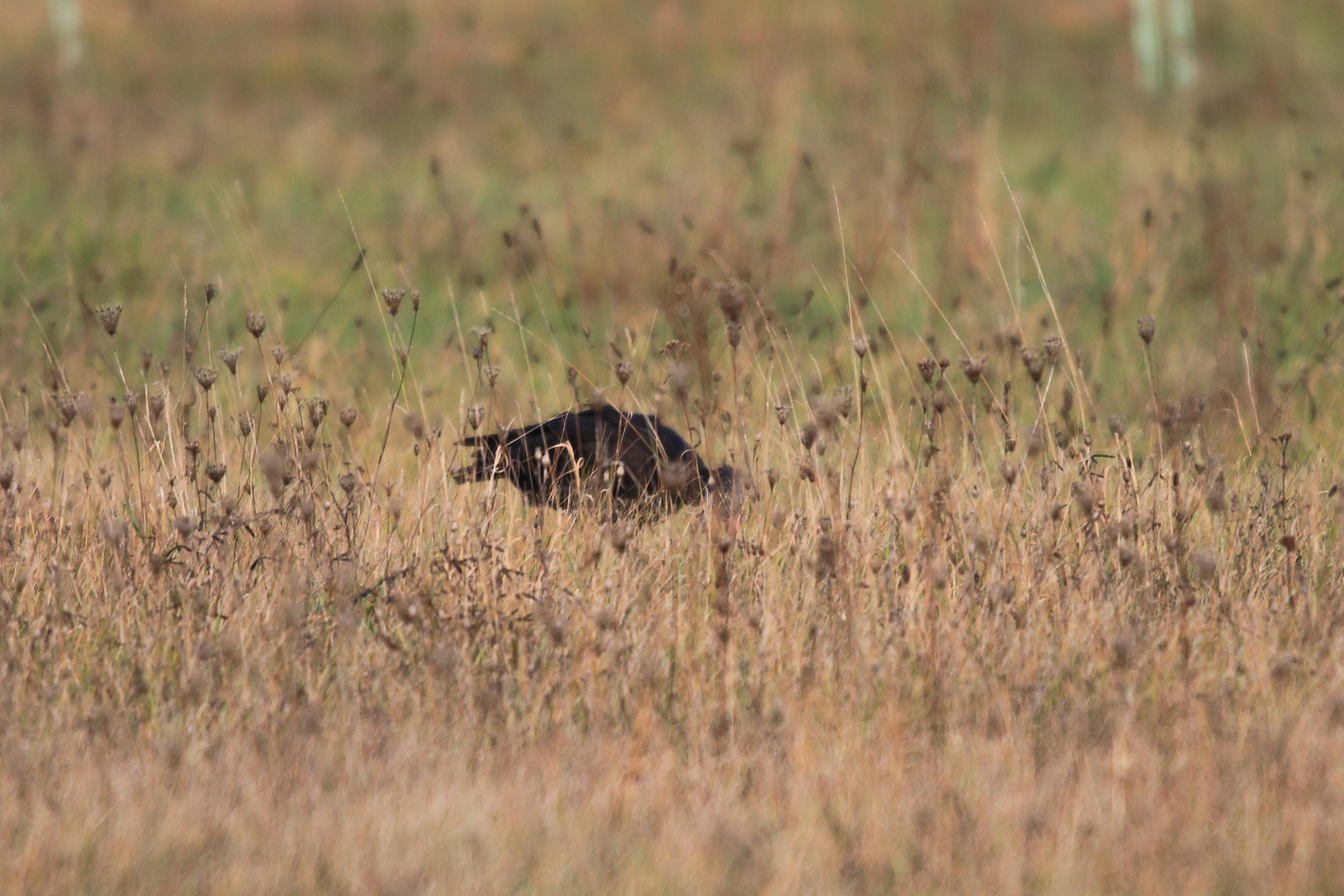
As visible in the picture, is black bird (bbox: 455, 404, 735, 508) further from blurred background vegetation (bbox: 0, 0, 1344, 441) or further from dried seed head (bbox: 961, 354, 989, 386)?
dried seed head (bbox: 961, 354, 989, 386)

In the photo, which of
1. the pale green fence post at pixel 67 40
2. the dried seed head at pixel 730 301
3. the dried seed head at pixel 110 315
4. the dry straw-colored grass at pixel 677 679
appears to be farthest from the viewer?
the pale green fence post at pixel 67 40

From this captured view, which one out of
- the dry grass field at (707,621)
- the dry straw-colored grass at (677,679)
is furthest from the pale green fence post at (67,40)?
the dry straw-colored grass at (677,679)

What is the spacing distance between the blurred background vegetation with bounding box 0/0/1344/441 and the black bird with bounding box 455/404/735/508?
263mm

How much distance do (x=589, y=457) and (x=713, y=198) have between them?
418cm

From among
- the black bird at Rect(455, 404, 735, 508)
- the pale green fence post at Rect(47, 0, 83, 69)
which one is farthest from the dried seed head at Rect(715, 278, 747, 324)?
the pale green fence post at Rect(47, 0, 83, 69)

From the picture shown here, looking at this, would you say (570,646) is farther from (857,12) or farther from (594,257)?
(857,12)

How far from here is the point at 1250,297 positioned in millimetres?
5176

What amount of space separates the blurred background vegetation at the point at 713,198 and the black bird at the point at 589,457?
26 cm

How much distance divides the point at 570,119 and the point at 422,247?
162 inches

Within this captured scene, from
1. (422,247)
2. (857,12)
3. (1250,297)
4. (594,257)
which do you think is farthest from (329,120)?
(1250,297)

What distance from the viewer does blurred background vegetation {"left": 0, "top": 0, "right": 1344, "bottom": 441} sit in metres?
5.66

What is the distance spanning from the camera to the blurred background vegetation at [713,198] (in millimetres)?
5656

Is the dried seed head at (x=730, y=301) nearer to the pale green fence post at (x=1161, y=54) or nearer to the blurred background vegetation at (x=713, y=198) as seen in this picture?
the blurred background vegetation at (x=713, y=198)

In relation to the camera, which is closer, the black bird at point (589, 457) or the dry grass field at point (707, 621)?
the dry grass field at point (707, 621)
